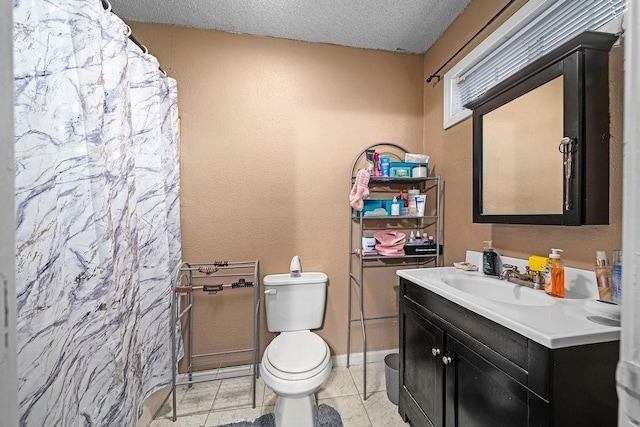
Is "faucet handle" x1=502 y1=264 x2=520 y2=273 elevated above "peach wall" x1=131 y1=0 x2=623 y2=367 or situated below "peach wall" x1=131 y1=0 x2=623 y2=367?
below

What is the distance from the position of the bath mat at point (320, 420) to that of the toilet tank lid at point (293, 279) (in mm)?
734

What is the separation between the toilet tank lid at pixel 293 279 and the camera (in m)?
1.70

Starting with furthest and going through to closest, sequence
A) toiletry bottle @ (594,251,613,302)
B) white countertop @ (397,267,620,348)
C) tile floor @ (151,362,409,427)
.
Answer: tile floor @ (151,362,409,427), toiletry bottle @ (594,251,613,302), white countertop @ (397,267,620,348)

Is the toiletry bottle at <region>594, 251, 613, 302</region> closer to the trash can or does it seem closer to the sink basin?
the sink basin

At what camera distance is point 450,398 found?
3.42ft

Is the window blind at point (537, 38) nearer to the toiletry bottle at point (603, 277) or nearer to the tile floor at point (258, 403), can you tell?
the toiletry bottle at point (603, 277)

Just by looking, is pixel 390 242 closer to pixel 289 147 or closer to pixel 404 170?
pixel 404 170

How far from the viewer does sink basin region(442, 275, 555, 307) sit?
1052 millimetres

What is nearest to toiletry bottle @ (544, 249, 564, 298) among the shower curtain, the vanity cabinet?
the vanity cabinet

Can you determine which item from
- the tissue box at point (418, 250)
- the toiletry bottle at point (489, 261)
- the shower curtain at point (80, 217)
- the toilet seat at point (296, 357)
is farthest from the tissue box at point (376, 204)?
the shower curtain at point (80, 217)

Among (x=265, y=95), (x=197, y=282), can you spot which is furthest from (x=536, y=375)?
(x=265, y=95)

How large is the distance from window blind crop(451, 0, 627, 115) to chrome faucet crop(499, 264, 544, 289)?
980 millimetres

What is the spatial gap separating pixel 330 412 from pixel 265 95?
2080 millimetres

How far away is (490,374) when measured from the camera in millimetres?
875
